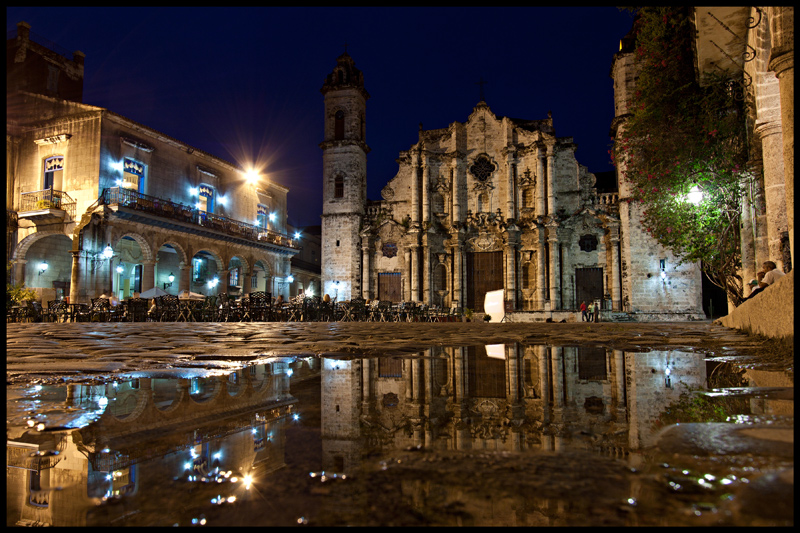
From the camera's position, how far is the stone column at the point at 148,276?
2156 centimetres

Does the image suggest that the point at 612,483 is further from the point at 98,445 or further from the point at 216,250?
the point at 216,250

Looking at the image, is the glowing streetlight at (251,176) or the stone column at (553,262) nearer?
the stone column at (553,262)

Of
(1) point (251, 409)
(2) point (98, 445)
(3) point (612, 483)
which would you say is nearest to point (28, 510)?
(2) point (98, 445)

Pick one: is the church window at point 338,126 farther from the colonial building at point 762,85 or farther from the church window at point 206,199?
the colonial building at point 762,85

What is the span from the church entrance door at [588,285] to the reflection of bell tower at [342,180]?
11898mm

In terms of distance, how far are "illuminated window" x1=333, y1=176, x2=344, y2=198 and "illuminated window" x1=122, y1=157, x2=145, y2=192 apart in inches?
388

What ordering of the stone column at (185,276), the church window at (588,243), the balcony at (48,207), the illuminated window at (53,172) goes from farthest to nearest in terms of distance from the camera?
the church window at (588,243) < the stone column at (185,276) < the illuminated window at (53,172) < the balcony at (48,207)

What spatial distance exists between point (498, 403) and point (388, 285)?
26.0 m

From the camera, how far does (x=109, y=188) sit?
20.8 m

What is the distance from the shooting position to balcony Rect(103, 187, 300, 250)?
2077 cm

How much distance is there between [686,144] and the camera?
945 cm

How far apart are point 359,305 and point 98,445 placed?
18058mm

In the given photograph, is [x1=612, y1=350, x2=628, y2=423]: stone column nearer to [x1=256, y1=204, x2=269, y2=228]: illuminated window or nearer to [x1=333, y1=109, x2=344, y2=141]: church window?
[x1=333, y1=109, x2=344, y2=141]: church window

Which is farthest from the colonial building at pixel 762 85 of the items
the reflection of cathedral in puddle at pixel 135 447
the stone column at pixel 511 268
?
the stone column at pixel 511 268
